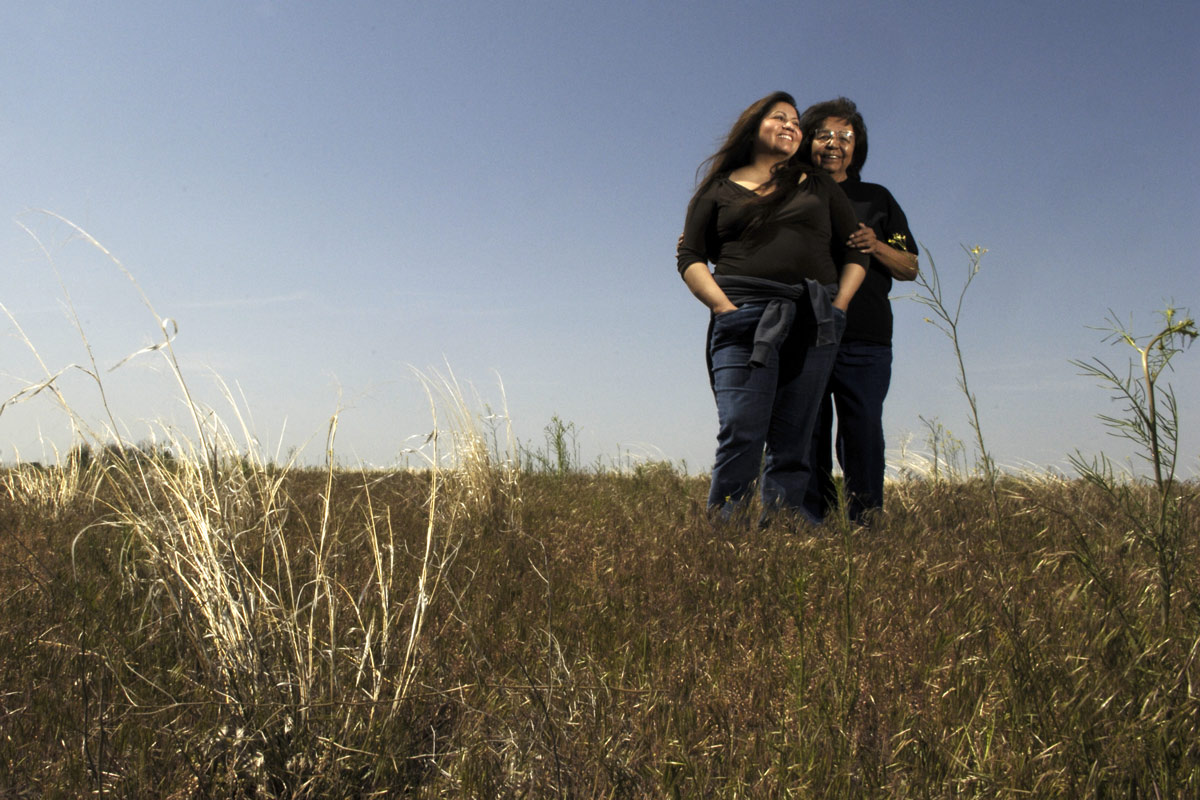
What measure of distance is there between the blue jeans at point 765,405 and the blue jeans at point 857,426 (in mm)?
364

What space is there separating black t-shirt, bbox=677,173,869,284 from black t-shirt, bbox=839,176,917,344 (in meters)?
0.27

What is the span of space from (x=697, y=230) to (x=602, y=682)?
2.48 metres

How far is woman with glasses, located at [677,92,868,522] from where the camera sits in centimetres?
364

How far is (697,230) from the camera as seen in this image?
379 centimetres

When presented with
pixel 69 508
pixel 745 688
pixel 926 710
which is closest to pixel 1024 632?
pixel 926 710

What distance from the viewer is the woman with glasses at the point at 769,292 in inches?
143

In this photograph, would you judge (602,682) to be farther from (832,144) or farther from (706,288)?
(832,144)

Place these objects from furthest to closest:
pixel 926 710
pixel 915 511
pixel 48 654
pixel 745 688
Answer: pixel 915 511 → pixel 48 654 → pixel 745 688 → pixel 926 710

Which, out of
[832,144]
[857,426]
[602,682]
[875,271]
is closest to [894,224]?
[875,271]

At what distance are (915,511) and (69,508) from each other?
5131 millimetres

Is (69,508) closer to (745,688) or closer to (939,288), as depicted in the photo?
(745,688)

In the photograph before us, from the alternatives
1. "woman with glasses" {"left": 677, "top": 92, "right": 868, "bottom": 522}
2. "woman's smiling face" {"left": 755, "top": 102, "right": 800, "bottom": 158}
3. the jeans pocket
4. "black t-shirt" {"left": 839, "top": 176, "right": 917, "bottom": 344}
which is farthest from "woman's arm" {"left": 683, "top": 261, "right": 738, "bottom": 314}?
"black t-shirt" {"left": 839, "top": 176, "right": 917, "bottom": 344}

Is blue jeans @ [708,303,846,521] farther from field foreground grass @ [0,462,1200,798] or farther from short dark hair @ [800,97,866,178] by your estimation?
short dark hair @ [800,97,866,178]

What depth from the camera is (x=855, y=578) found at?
284 cm
